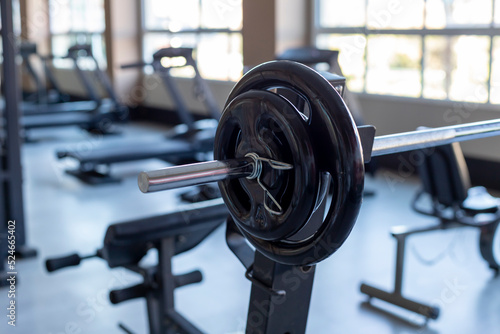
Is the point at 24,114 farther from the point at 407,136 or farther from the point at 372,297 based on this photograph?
the point at 407,136

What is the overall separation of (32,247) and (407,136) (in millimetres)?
2937

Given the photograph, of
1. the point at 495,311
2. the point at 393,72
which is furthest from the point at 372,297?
the point at 393,72

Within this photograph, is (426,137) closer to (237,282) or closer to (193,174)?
(193,174)

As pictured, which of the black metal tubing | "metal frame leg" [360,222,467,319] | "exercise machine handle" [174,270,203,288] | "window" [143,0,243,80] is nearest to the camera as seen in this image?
"exercise machine handle" [174,270,203,288]

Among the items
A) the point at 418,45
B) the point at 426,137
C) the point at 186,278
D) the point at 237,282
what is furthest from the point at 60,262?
the point at 418,45

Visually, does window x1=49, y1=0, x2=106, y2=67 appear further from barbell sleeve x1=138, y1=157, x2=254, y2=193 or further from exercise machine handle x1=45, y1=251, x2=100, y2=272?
barbell sleeve x1=138, y1=157, x2=254, y2=193

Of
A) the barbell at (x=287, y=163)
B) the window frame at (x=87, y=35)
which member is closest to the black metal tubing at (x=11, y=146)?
the barbell at (x=287, y=163)

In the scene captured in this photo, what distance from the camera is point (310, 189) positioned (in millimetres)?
965

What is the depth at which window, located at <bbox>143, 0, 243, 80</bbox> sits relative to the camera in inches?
281

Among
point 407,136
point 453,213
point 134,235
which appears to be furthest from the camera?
point 453,213

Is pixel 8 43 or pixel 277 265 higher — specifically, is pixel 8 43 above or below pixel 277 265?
above

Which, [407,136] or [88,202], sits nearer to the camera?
[407,136]

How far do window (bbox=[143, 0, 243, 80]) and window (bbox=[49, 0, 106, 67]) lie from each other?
49.0 inches

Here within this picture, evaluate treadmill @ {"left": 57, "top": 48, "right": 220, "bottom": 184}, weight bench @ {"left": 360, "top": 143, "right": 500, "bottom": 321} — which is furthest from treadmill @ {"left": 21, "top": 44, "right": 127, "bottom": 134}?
weight bench @ {"left": 360, "top": 143, "right": 500, "bottom": 321}
